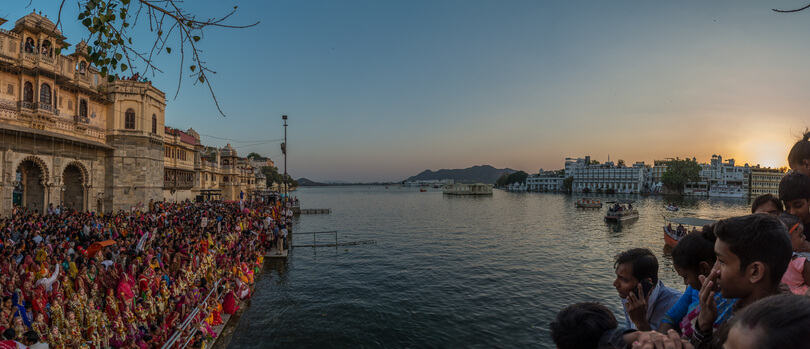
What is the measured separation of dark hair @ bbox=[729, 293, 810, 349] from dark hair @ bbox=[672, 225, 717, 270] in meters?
1.99

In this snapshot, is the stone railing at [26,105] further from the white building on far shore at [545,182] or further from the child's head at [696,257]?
the white building on far shore at [545,182]

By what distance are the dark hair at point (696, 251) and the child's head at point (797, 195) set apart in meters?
1.22

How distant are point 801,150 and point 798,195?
2.30 ft

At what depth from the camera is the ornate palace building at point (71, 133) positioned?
784 inches

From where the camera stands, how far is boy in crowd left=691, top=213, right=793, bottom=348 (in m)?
2.11

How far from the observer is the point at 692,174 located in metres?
112

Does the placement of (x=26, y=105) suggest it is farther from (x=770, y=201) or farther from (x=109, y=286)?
(x=770, y=201)

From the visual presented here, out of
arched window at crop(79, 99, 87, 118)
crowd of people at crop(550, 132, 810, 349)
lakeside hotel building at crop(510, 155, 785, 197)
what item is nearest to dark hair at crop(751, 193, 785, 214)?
crowd of people at crop(550, 132, 810, 349)

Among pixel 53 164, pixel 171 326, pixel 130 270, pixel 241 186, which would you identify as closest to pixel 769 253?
pixel 171 326

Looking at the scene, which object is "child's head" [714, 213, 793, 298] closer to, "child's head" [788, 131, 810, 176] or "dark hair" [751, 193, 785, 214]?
"dark hair" [751, 193, 785, 214]

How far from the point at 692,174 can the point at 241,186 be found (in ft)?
439

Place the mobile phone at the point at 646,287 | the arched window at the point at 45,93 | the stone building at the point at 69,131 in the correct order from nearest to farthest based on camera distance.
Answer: the mobile phone at the point at 646,287, the stone building at the point at 69,131, the arched window at the point at 45,93

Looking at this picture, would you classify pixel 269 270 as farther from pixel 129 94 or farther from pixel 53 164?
pixel 129 94

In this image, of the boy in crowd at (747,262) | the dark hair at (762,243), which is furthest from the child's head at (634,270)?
the dark hair at (762,243)
